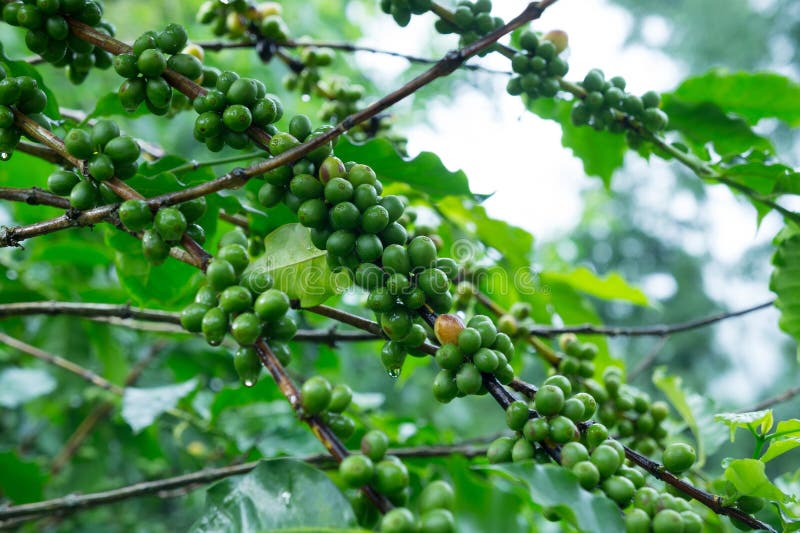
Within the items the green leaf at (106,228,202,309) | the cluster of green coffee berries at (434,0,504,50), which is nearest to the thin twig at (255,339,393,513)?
the green leaf at (106,228,202,309)

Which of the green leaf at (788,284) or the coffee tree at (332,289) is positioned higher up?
the green leaf at (788,284)

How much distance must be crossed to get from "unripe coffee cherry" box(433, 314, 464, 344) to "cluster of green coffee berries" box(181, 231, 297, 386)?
0.17 metres

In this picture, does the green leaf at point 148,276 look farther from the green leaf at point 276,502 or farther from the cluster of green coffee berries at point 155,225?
the green leaf at point 276,502

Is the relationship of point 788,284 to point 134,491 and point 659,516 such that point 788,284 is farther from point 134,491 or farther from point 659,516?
point 134,491

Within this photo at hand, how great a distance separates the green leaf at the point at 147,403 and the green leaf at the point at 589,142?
3.53 ft

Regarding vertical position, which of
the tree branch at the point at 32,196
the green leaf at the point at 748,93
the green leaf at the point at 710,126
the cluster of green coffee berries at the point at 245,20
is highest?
the green leaf at the point at 748,93

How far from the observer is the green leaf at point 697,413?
1.39 meters

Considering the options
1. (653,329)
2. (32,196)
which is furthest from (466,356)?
(653,329)

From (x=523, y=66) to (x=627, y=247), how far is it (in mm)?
9360

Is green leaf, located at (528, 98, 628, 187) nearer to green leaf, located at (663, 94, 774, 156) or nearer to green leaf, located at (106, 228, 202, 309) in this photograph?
green leaf, located at (663, 94, 774, 156)

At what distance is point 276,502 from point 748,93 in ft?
4.47

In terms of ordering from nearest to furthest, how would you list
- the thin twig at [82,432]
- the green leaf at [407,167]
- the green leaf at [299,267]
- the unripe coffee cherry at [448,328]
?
the unripe coffee cherry at [448,328], the green leaf at [299,267], the green leaf at [407,167], the thin twig at [82,432]

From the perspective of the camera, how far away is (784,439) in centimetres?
83

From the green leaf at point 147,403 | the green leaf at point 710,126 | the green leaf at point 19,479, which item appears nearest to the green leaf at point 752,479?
the green leaf at point 710,126
